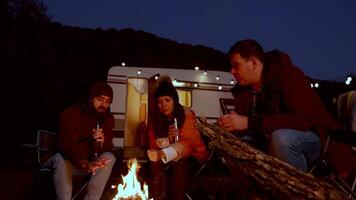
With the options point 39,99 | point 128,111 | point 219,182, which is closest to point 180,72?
point 128,111

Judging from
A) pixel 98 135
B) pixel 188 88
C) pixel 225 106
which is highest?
pixel 188 88

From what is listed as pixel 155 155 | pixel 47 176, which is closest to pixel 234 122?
pixel 155 155

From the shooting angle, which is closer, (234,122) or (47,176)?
(234,122)

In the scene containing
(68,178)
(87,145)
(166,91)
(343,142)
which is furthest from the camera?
(166,91)

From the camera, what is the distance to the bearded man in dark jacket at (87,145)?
14.1 feet

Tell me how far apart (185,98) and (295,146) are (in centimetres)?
558

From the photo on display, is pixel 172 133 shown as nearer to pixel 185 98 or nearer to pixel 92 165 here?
pixel 92 165

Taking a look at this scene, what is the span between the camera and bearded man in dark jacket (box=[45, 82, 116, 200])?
14.1 feet

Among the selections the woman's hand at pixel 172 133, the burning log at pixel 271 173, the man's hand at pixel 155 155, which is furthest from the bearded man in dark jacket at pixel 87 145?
the burning log at pixel 271 173

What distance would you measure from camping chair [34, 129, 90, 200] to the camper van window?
11.7 ft

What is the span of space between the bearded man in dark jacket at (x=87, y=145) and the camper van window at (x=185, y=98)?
3.52 m

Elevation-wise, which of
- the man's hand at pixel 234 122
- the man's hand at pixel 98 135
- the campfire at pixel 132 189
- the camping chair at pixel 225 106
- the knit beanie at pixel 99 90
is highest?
the knit beanie at pixel 99 90

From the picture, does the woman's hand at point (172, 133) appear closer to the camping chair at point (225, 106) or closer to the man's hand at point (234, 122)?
the camping chair at point (225, 106)

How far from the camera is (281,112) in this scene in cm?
322
